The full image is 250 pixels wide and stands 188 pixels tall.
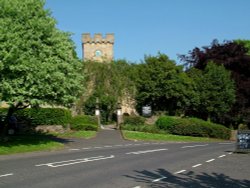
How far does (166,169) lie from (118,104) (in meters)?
38.0

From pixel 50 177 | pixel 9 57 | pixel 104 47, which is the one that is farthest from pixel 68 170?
pixel 104 47

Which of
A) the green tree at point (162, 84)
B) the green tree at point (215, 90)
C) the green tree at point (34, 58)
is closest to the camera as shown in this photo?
the green tree at point (34, 58)

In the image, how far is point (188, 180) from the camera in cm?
1281

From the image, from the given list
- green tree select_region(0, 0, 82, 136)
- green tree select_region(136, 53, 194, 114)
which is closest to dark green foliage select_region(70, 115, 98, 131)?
green tree select_region(136, 53, 194, 114)

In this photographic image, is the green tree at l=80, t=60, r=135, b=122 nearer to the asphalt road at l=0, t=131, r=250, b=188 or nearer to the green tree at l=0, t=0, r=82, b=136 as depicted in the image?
the green tree at l=0, t=0, r=82, b=136

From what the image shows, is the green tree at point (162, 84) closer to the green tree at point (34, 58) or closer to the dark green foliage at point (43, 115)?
the dark green foliage at point (43, 115)

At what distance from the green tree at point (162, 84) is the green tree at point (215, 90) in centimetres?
139

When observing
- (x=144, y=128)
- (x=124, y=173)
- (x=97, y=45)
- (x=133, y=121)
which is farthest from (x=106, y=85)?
(x=124, y=173)

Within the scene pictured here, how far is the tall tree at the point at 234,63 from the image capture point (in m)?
51.4

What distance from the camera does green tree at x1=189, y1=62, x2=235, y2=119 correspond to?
49.0 m

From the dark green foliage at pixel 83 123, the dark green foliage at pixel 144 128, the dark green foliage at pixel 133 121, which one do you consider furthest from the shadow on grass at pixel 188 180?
the dark green foliage at pixel 133 121

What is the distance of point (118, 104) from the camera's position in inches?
2101

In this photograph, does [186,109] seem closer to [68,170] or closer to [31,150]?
[31,150]

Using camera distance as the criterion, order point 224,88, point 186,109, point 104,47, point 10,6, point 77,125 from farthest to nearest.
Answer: point 104,47 → point 186,109 → point 224,88 → point 77,125 → point 10,6
